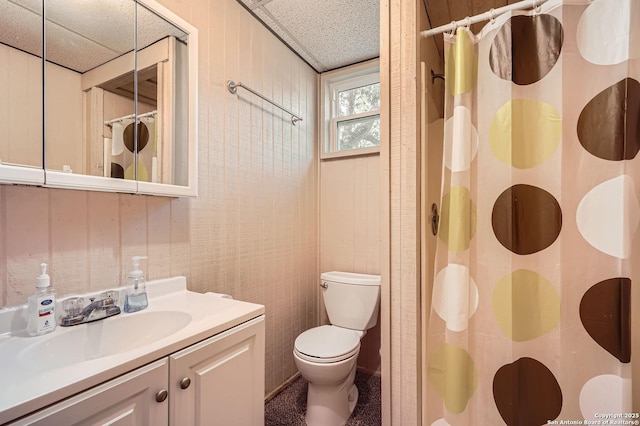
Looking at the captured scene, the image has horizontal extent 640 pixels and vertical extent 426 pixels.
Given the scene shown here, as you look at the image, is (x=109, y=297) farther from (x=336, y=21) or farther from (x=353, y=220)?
(x=336, y=21)

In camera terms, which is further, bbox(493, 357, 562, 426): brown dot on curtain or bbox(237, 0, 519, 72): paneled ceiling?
bbox(237, 0, 519, 72): paneled ceiling

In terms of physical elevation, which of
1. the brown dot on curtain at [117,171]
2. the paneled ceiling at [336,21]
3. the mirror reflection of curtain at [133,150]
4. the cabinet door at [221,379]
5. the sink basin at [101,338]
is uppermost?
the paneled ceiling at [336,21]

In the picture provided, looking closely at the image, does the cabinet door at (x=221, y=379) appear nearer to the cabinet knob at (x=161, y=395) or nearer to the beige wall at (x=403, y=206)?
the cabinet knob at (x=161, y=395)

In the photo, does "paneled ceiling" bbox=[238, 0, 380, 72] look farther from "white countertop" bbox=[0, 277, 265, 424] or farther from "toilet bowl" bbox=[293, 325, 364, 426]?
"toilet bowl" bbox=[293, 325, 364, 426]

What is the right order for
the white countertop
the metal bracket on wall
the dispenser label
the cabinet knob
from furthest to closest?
the metal bracket on wall → the dispenser label → the cabinet knob → the white countertop

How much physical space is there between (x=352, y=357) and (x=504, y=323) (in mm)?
800

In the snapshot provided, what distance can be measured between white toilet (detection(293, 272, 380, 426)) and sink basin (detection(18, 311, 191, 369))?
0.74 meters

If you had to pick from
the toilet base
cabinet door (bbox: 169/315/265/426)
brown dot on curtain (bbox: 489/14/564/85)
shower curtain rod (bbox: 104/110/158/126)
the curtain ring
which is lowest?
the toilet base

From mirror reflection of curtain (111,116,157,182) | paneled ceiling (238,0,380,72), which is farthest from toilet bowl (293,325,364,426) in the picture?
paneled ceiling (238,0,380,72)

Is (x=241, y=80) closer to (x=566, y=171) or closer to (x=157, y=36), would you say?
(x=157, y=36)

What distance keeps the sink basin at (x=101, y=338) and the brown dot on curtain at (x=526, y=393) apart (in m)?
1.07

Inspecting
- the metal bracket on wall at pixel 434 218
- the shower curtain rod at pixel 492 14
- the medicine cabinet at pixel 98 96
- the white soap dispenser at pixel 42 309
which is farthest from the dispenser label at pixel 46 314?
the shower curtain rod at pixel 492 14

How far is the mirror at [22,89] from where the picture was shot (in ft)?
2.49

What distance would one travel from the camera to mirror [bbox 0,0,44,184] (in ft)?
2.49
